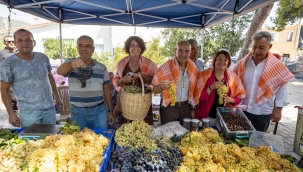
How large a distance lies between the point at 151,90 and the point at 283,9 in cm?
779

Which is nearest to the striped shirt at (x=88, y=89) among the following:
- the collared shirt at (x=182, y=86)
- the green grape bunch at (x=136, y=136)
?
the green grape bunch at (x=136, y=136)

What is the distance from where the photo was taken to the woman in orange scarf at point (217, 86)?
267cm

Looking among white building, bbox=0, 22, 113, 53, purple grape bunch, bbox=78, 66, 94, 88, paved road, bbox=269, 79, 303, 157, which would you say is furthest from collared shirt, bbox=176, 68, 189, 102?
white building, bbox=0, 22, 113, 53

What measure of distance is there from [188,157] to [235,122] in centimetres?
88

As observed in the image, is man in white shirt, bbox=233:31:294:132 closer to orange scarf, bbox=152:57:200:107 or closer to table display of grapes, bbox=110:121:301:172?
orange scarf, bbox=152:57:200:107

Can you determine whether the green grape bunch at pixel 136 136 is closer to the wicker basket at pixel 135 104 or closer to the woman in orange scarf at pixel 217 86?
the wicker basket at pixel 135 104

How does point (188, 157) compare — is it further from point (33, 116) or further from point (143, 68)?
point (33, 116)

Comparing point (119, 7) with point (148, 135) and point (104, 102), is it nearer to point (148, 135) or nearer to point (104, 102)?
point (104, 102)

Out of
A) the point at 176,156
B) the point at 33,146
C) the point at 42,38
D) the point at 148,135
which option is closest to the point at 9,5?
the point at 33,146

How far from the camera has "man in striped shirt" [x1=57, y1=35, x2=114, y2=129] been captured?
8.64ft

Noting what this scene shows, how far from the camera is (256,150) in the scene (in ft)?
5.90

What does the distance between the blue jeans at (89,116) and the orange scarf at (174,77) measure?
946mm

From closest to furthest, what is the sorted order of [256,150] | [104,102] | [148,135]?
[256,150], [148,135], [104,102]

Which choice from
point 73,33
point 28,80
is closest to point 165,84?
point 28,80
